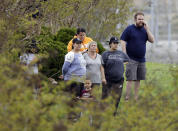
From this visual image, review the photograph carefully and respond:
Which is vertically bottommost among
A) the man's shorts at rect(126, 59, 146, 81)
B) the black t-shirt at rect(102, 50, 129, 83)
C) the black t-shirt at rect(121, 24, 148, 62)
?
the man's shorts at rect(126, 59, 146, 81)

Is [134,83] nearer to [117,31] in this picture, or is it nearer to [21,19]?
[21,19]

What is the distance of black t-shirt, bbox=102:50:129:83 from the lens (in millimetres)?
9523

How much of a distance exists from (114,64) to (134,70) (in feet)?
6.45

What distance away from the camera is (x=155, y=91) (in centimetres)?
661

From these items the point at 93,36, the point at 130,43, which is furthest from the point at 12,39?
the point at 93,36

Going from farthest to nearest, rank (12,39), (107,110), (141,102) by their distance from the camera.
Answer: (12,39)
(141,102)
(107,110)

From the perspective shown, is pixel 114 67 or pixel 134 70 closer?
pixel 114 67

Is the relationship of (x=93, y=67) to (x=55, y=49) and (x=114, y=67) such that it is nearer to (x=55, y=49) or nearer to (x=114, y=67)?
(x=114, y=67)

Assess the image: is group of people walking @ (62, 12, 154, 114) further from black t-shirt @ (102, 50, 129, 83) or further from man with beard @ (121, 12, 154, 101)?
man with beard @ (121, 12, 154, 101)

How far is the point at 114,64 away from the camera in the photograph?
951 cm

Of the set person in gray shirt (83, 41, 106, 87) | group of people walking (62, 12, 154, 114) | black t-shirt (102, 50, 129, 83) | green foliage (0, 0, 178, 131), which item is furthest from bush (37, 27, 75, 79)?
green foliage (0, 0, 178, 131)

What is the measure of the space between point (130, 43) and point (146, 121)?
18.8 feet

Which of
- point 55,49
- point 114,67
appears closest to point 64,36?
point 55,49

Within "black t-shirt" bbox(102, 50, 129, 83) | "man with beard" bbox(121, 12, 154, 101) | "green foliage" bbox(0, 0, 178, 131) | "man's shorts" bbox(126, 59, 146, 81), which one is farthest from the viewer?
"man's shorts" bbox(126, 59, 146, 81)
